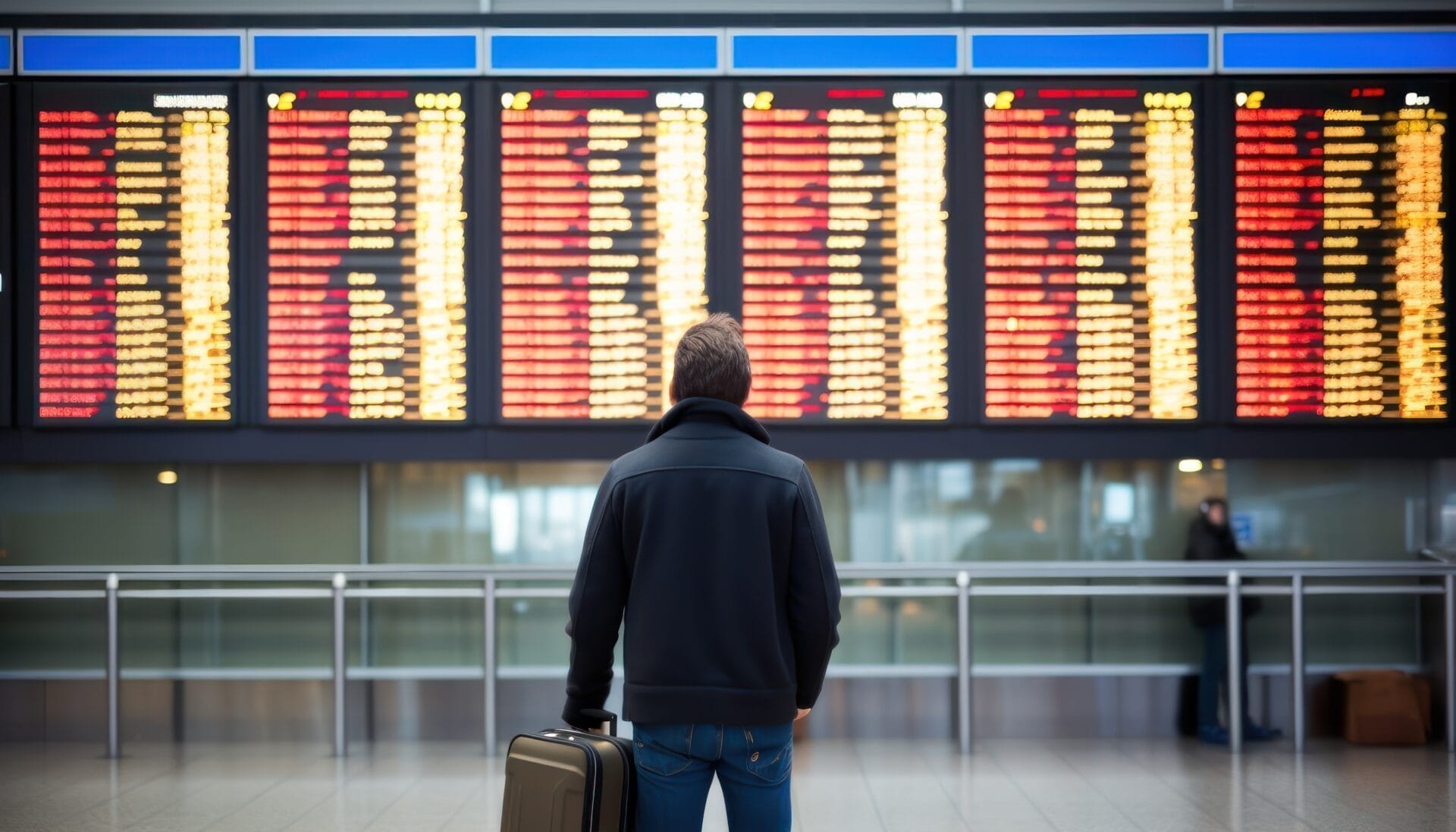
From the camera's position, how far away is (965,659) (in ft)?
22.6

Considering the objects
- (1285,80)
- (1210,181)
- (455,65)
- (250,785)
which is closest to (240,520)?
(250,785)

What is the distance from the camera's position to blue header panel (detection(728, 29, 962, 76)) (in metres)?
6.93

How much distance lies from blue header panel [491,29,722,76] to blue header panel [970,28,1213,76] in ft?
A: 4.90

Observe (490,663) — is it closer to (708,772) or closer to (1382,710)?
(708,772)

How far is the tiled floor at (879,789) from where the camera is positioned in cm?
539

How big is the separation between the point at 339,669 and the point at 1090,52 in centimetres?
523

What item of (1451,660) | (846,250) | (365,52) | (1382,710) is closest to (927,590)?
(846,250)

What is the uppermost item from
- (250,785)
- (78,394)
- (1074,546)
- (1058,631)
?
(78,394)

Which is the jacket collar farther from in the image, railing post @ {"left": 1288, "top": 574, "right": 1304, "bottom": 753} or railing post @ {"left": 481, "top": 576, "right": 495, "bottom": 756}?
railing post @ {"left": 1288, "top": 574, "right": 1304, "bottom": 753}

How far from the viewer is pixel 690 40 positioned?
22.9 feet

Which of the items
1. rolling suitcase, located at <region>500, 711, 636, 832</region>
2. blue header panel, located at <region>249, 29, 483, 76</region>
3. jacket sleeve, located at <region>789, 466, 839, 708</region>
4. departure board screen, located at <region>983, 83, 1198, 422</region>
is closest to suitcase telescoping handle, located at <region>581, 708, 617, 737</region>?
rolling suitcase, located at <region>500, 711, 636, 832</region>

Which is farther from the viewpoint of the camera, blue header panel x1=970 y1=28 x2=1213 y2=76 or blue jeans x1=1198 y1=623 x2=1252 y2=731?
blue jeans x1=1198 y1=623 x2=1252 y2=731

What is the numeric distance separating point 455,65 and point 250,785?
3.82 metres

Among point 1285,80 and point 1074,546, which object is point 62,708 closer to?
point 1074,546
